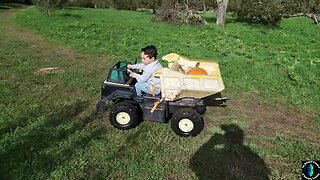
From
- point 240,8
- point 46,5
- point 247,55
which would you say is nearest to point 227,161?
point 247,55

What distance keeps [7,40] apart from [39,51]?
3.17m

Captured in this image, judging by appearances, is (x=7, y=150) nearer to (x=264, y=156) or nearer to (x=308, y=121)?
(x=264, y=156)

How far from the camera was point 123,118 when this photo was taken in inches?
208

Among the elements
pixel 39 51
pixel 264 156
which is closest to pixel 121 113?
pixel 264 156

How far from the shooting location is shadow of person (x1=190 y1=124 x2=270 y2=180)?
428 centimetres

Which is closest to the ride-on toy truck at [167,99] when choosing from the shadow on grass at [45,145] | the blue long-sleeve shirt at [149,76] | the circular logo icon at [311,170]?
the blue long-sleeve shirt at [149,76]

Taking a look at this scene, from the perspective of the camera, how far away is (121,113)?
525 cm

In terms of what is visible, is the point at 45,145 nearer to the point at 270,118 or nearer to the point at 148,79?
the point at 148,79

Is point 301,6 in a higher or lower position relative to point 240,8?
higher

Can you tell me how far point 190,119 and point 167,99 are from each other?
1.65 ft

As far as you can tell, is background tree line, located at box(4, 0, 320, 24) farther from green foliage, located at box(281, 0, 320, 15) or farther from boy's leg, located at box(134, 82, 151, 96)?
boy's leg, located at box(134, 82, 151, 96)

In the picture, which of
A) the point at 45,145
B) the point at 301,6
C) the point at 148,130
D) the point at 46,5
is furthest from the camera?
the point at 301,6

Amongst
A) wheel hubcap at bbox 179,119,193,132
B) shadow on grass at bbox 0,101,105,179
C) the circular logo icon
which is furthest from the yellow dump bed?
the circular logo icon

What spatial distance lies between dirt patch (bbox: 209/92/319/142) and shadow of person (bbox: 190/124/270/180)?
66 cm
